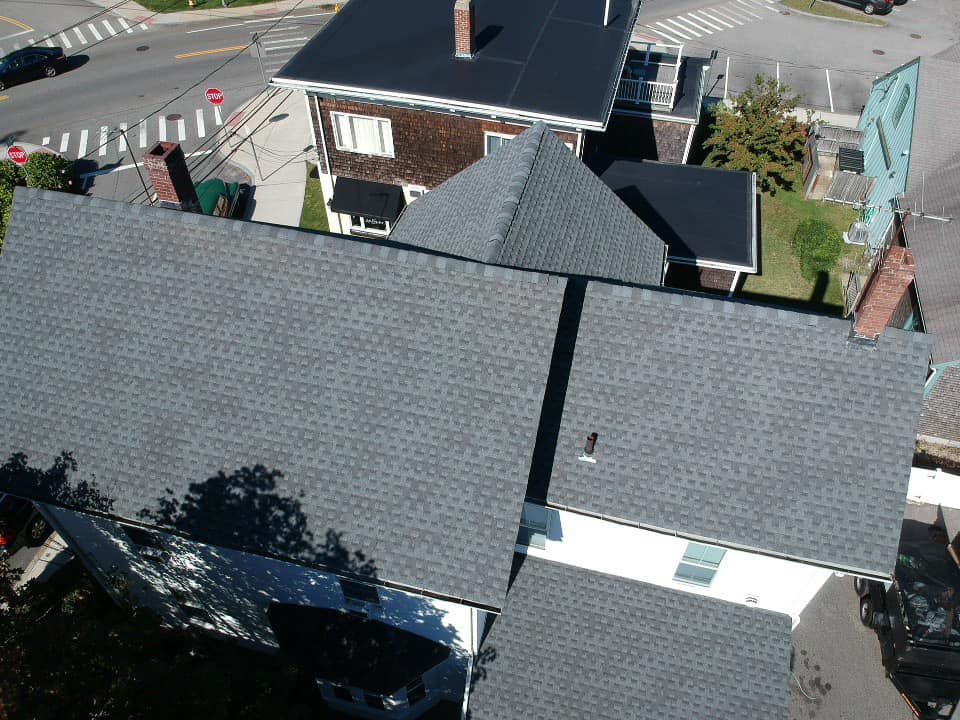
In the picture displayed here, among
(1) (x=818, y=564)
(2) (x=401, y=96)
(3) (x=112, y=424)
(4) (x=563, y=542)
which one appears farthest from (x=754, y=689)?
(2) (x=401, y=96)

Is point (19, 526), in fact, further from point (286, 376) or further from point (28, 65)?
point (28, 65)

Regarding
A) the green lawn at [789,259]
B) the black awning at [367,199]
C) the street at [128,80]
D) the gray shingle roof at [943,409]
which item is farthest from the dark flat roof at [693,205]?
the street at [128,80]

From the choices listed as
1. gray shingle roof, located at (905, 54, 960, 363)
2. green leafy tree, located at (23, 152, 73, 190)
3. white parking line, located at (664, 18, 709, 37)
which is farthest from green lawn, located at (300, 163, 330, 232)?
white parking line, located at (664, 18, 709, 37)

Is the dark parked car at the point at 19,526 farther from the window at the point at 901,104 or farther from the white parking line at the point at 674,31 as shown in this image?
the white parking line at the point at 674,31

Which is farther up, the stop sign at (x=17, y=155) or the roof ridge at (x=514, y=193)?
the roof ridge at (x=514, y=193)

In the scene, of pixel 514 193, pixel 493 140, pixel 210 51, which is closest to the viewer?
pixel 514 193

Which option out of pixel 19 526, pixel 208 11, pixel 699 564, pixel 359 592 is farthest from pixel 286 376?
pixel 208 11
